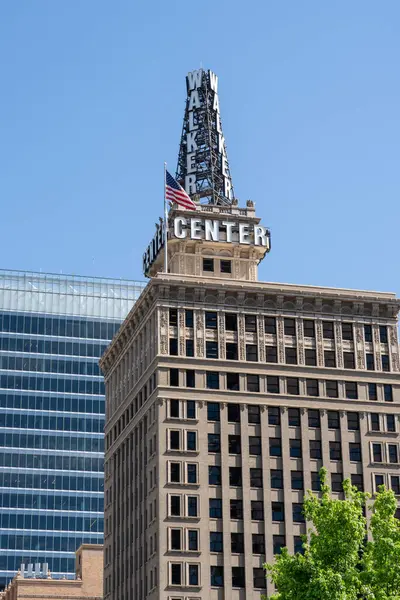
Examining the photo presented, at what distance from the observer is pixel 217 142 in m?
159

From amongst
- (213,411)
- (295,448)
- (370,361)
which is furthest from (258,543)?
(370,361)

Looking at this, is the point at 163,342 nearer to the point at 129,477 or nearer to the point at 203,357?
the point at 203,357

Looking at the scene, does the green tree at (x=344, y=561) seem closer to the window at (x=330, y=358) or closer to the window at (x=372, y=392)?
the window at (x=372, y=392)

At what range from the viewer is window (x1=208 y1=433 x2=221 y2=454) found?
12925 cm

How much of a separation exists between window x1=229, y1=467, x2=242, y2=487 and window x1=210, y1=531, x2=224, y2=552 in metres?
5.37

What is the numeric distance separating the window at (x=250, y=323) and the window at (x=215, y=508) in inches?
761

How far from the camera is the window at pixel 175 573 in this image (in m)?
123

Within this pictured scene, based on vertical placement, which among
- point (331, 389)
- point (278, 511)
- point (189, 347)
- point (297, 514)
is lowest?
point (297, 514)

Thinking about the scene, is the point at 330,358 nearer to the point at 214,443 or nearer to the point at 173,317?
the point at 214,443

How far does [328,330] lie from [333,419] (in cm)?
1009

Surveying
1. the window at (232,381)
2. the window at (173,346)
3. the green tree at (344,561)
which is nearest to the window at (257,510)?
the window at (232,381)

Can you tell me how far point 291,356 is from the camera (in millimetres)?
135750

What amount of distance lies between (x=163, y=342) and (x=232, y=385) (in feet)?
28.1

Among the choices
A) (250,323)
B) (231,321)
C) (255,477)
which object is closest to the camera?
(255,477)
